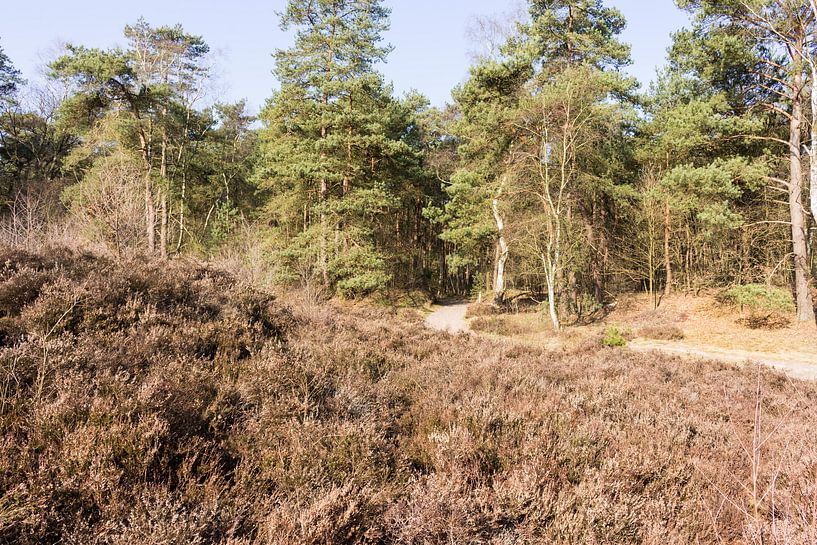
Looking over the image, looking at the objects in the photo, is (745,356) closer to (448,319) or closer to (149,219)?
(448,319)

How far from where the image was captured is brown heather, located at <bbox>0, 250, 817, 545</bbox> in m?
2.07

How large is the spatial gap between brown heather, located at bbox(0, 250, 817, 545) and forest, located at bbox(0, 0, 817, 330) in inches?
328

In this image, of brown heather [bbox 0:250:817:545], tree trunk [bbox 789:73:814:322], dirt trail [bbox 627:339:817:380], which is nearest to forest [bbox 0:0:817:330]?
tree trunk [bbox 789:73:814:322]

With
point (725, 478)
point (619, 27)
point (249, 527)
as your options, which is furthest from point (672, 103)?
point (249, 527)

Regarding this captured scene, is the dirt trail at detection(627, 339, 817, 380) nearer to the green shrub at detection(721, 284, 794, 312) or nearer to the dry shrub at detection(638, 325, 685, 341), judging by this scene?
the dry shrub at detection(638, 325, 685, 341)

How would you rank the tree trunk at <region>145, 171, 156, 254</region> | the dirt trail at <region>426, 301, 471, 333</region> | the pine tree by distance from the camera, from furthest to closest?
the pine tree
the dirt trail at <region>426, 301, 471, 333</region>
the tree trunk at <region>145, 171, 156, 254</region>

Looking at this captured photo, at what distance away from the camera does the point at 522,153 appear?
1447 centimetres

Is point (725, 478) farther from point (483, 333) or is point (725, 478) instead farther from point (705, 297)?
point (705, 297)

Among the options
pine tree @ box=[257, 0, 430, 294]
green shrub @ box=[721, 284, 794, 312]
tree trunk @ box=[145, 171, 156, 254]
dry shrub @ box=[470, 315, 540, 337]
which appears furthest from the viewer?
pine tree @ box=[257, 0, 430, 294]

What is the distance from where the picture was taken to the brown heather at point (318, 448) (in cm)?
207

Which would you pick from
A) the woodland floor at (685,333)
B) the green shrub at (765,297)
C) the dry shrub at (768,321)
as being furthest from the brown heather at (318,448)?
the dry shrub at (768,321)

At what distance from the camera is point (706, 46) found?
1386 centimetres

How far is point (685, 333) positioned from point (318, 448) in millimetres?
15413

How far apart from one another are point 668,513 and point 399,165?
20.3 meters
